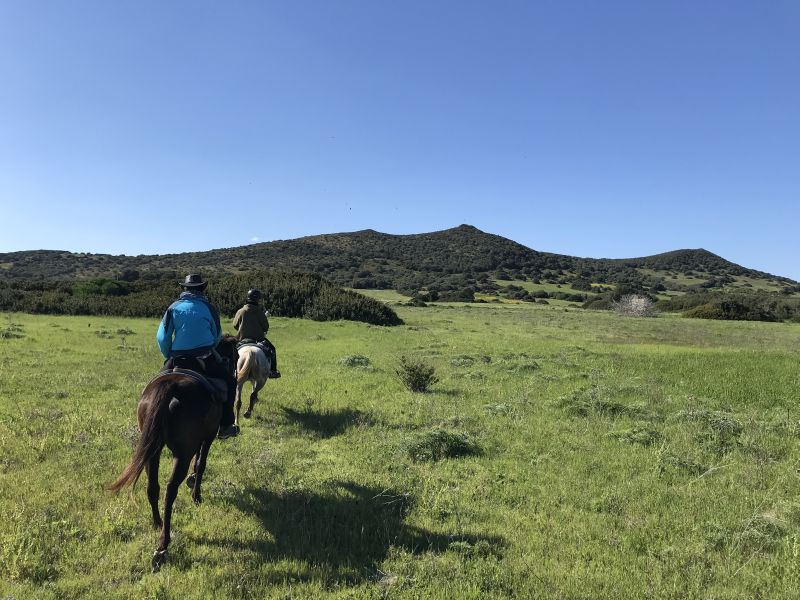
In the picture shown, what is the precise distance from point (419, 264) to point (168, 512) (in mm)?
125500

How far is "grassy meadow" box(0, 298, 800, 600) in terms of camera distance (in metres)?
4.99

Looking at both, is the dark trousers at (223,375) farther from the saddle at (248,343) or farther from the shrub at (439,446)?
the saddle at (248,343)

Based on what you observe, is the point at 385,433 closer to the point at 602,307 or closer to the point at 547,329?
the point at 547,329

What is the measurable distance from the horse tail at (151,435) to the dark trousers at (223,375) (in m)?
0.94

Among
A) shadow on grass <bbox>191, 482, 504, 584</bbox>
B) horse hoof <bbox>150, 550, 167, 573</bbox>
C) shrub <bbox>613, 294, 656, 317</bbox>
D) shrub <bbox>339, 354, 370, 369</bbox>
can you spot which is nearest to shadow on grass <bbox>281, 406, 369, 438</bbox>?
shadow on grass <bbox>191, 482, 504, 584</bbox>

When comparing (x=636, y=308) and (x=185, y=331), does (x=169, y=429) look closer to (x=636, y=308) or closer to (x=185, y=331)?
(x=185, y=331)

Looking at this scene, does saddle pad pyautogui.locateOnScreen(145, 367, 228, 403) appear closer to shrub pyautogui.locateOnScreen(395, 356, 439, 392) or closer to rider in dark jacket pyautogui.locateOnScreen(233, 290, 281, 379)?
rider in dark jacket pyautogui.locateOnScreen(233, 290, 281, 379)

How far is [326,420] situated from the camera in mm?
11172

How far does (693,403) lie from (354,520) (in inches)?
418

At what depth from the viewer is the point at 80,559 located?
520 cm

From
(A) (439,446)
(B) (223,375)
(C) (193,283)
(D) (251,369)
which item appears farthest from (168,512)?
(D) (251,369)

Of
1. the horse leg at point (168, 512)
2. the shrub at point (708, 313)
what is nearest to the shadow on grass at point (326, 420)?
the horse leg at point (168, 512)

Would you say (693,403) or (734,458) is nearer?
(734,458)

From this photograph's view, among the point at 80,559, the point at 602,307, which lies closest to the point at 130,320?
the point at 80,559
